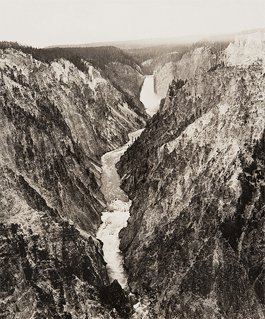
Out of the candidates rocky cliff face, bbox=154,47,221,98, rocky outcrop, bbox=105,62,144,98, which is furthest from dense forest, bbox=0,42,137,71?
rocky cliff face, bbox=154,47,221,98

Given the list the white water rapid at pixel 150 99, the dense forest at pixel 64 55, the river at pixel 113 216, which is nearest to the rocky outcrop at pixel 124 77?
the white water rapid at pixel 150 99

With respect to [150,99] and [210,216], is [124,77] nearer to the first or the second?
[150,99]

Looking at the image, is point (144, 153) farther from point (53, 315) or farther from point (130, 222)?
point (53, 315)

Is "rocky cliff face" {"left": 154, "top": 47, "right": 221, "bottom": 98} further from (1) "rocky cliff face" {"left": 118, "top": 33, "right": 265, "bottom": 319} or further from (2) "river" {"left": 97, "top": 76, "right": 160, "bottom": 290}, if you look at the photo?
(1) "rocky cliff face" {"left": 118, "top": 33, "right": 265, "bottom": 319}

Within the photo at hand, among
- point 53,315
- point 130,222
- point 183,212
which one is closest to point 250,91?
point 183,212

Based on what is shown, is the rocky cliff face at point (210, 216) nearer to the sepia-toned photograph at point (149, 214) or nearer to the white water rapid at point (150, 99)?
the sepia-toned photograph at point (149, 214)
